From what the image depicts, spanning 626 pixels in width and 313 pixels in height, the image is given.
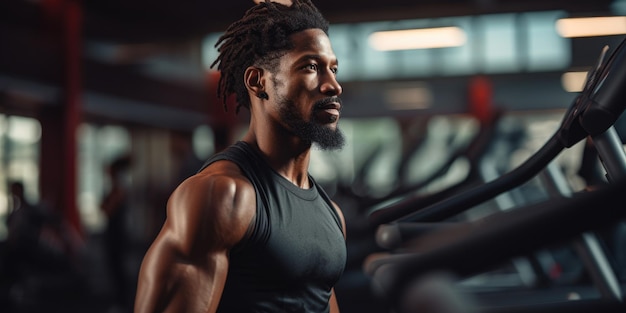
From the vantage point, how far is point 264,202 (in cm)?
143

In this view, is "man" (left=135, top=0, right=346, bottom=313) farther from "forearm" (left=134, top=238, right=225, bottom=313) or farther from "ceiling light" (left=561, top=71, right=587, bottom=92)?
"ceiling light" (left=561, top=71, right=587, bottom=92)

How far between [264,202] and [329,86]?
255 mm

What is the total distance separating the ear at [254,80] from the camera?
1.58 m

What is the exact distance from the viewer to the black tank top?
1.39 metres

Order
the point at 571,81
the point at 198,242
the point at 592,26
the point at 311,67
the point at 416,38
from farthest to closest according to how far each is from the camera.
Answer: the point at 571,81, the point at 416,38, the point at 592,26, the point at 311,67, the point at 198,242

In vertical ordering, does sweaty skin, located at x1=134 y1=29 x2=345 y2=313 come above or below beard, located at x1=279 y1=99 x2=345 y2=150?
below

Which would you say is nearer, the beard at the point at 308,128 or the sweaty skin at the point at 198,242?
the sweaty skin at the point at 198,242

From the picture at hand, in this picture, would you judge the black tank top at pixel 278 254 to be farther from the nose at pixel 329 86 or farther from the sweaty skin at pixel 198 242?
the nose at pixel 329 86

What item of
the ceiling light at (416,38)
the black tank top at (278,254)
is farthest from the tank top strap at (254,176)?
the ceiling light at (416,38)

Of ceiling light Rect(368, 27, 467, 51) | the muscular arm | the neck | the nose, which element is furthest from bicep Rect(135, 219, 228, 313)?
ceiling light Rect(368, 27, 467, 51)

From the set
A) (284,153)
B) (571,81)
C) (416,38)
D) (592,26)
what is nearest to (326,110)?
(284,153)

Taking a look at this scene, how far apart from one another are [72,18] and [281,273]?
393 inches

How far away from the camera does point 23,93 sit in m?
10.2

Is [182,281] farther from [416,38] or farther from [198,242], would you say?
[416,38]
